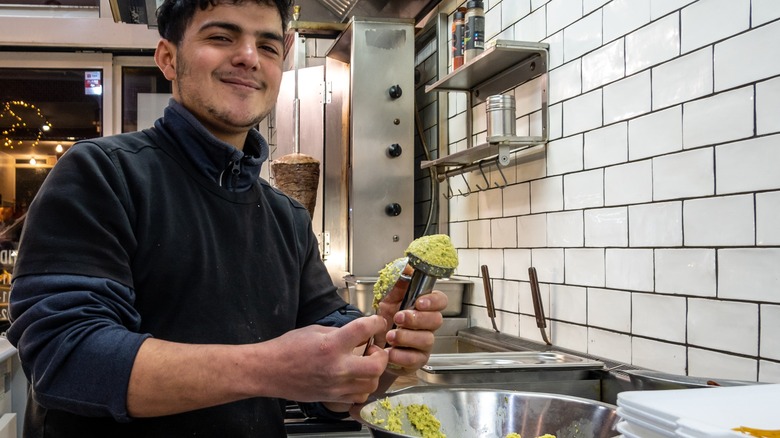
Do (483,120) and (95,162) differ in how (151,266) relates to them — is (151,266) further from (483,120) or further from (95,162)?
(483,120)

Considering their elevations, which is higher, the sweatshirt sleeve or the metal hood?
the metal hood

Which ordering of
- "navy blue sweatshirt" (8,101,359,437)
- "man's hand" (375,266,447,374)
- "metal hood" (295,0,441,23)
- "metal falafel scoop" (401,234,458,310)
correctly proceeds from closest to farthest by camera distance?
"navy blue sweatshirt" (8,101,359,437)
"metal falafel scoop" (401,234,458,310)
"man's hand" (375,266,447,374)
"metal hood" (295,0,441,23)

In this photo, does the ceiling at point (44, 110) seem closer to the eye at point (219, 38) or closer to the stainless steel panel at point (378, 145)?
the stainless steel panel at point (378, 145)

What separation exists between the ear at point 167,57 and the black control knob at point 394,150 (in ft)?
6.47

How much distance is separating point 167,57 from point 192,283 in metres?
0.49

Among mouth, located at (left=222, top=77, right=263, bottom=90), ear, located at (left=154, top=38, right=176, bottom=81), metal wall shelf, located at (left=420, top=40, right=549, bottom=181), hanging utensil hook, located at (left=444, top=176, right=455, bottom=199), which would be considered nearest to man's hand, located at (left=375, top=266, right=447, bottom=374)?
mouth, located at (left=222, top=77, right=263, bottom=90)

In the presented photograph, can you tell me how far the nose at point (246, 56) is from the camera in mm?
1340

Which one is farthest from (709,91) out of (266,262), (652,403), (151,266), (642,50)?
(151,266)

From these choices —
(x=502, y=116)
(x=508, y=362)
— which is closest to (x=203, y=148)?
(x=508, y=362)

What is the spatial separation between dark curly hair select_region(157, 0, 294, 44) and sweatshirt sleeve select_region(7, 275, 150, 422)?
58cm

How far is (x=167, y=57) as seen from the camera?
56.1 inches

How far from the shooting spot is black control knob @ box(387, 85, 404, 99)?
11.1 feet

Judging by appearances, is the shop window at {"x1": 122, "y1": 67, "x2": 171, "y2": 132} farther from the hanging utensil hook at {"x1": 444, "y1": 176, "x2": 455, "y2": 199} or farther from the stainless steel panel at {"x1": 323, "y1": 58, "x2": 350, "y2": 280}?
the hanging utensil hook at {"x1": 444, "y1": 176, "x2": 455, "y2": 199}

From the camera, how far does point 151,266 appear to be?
1.19 m
